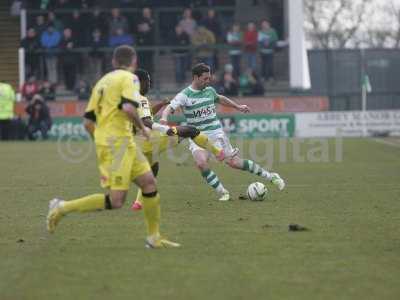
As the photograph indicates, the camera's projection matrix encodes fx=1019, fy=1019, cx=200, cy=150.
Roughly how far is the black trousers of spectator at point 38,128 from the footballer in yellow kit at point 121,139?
26.0m

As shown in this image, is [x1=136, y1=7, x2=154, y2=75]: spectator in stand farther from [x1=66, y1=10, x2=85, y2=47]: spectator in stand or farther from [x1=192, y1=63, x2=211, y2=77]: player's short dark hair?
[x1=192, y1=63, x2=211, y2=77]: player's short dark hair

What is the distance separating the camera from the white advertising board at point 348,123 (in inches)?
1432

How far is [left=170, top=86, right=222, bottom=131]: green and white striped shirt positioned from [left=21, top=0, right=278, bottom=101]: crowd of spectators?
22014mm

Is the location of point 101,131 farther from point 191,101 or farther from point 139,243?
point 191,101

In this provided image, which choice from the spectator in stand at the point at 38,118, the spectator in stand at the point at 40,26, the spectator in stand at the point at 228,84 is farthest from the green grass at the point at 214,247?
the spectator in stand at the point at 40,26

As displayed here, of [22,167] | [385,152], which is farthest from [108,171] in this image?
[385,152]

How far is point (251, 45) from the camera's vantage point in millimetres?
37156

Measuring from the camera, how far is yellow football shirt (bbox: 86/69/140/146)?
9.35m

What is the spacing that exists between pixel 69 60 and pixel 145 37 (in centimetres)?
292

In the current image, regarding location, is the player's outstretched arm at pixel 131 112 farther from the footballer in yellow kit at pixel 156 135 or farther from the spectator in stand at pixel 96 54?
the spectator in stand at pixel 96 54

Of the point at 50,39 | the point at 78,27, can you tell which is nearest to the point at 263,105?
the point at 78,27

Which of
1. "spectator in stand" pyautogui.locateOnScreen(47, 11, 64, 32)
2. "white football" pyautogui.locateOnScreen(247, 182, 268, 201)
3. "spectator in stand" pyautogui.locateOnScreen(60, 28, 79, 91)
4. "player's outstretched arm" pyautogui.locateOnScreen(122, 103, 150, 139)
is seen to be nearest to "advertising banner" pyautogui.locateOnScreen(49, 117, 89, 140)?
"spectator in stand" pyautogui.locateOnScreen(60, 28, 79, 91)

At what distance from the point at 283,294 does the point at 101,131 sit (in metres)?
2.92

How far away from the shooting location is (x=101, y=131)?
953cm
